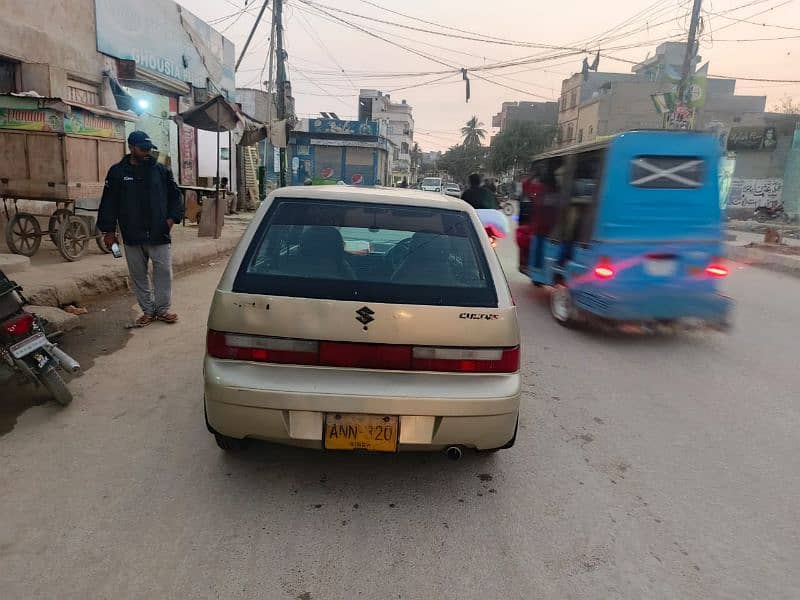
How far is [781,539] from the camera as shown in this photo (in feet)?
8.68

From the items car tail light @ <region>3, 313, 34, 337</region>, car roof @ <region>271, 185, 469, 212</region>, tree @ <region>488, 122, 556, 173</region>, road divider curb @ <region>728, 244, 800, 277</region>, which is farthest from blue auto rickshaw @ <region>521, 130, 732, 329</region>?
tree @ <region>488, 122, 556, 173</region>

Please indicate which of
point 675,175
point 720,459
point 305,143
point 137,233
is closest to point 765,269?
point 675,175

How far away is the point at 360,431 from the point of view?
8.74 ft

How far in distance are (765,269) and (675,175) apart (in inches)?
365

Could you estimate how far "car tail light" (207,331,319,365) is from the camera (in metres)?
2.68

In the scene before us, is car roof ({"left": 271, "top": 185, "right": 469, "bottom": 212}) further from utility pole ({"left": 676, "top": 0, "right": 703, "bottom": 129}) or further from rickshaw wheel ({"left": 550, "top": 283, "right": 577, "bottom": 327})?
utility pole ({"left": 676, "top": 0, "right": 703, "bottom": 129})

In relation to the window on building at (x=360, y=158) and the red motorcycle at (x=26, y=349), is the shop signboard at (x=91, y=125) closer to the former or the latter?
the red motorcycle at (x=26, y=349)

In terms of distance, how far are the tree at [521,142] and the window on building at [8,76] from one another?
174ft

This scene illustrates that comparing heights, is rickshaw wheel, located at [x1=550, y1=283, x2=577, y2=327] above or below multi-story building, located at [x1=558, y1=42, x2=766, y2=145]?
below

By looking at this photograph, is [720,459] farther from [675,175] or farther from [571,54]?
[571,54]

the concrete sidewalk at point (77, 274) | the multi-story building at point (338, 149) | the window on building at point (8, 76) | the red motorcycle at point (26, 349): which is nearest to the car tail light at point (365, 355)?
the red motorcycle at point (26, 349)

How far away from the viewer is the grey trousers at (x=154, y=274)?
218 inches

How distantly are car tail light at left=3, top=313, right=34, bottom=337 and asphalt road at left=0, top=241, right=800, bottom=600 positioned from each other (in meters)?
0.56

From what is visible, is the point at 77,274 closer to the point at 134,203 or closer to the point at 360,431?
the point at 134,203
